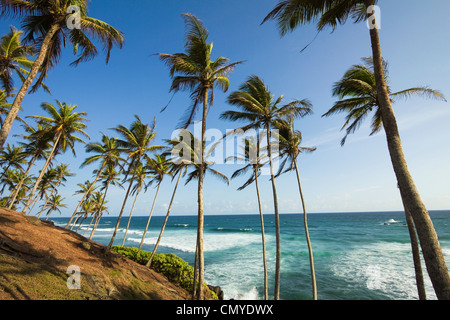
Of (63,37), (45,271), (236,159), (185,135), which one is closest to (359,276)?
(236,159)

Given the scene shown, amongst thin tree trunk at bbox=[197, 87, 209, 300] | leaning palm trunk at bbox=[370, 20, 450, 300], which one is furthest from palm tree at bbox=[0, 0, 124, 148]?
leaning palm trunk at bbox=[370, 20, 450, 300]

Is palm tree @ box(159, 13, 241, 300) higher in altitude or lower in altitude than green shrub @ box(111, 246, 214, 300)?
higher

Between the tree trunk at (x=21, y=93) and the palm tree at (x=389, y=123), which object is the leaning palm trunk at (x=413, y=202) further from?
the tree trunk at (x=21, y=93)

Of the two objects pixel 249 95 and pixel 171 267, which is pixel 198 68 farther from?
pixel 171 267

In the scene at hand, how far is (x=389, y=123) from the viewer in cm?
504

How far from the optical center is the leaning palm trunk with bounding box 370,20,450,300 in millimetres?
3680

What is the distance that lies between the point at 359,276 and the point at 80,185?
133 ft

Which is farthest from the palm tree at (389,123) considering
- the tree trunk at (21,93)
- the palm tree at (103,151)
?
the palm tree at (103,151)

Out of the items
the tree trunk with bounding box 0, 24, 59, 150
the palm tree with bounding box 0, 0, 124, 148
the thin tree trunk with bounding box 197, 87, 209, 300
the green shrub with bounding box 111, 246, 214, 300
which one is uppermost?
the palm tree with bounding box 0, 0, 124, 148

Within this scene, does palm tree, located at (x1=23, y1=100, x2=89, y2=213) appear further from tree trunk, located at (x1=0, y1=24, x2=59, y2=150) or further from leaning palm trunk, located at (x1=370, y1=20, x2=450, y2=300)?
leaning palm trunk, located at (x1=370, y1=20, x2=450, y2=300)

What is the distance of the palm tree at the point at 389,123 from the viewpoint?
12.3 ft

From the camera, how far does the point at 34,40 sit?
8.57 meters

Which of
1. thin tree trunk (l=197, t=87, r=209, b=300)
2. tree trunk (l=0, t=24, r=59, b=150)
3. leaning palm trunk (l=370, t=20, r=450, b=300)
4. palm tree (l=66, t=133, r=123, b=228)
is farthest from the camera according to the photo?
palm tree (l=66, t=133, r=123, b=228)
